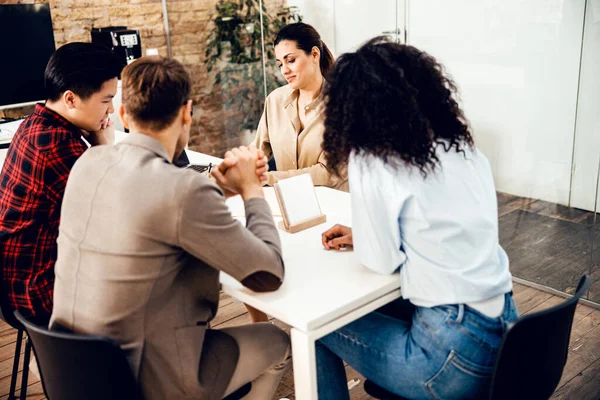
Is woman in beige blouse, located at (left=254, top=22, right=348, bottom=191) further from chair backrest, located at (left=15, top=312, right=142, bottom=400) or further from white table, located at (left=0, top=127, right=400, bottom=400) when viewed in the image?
chair backrest, located at (left=15, top=312, right=142, bottom=400)

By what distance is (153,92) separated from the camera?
4.77ft

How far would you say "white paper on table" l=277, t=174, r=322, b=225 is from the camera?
1.90 meters

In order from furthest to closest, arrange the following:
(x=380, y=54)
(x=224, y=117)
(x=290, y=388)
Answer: (x=224, y=117), (x=290, y=388), (x=380, y=54)

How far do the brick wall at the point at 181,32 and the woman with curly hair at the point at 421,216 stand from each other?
3.52 m

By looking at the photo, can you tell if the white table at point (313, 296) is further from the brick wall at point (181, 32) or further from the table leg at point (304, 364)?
the brick wall at point (181, 32)

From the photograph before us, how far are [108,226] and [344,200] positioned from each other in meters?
1.03

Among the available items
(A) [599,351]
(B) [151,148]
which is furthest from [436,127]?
(A) [599,351]

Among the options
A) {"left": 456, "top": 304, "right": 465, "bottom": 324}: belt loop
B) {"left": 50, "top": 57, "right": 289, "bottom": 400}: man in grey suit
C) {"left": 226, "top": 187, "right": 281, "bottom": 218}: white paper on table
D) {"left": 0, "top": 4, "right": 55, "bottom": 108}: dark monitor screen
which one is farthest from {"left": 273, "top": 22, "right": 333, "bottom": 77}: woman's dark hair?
{"left": 0, "top": 4, "right": 55, "bottom": 108}: dark monitor screen

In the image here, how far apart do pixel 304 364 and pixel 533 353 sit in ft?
1.63

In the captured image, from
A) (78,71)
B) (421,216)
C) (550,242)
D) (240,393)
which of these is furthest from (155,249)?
(550,242)

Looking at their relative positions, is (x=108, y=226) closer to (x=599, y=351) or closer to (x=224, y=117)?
(x=599, y=351)

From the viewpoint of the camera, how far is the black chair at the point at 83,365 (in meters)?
1.32

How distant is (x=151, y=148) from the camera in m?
1.45

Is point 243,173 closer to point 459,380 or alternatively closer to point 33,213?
point 33,213
